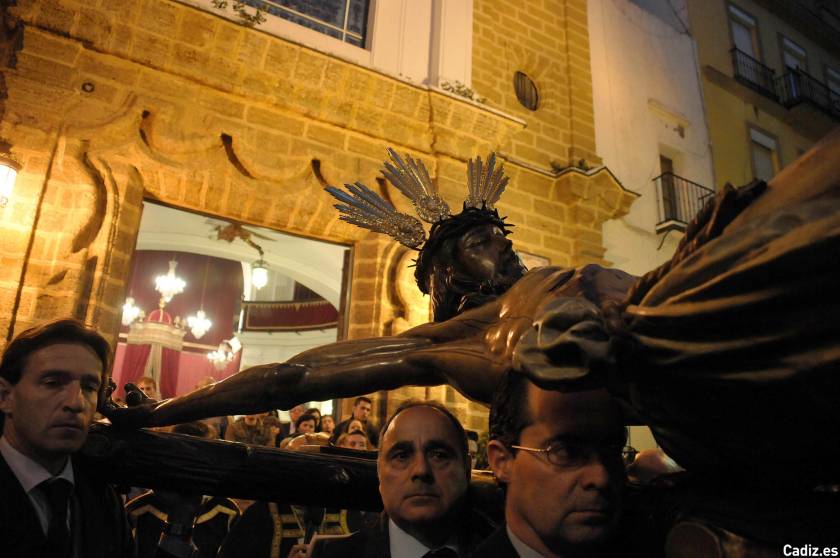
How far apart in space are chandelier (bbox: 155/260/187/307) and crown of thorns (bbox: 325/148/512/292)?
8971mm

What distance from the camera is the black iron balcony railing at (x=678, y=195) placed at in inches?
342

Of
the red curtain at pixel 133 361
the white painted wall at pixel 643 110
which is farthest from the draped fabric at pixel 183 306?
the white painted wall at pixel 643 110

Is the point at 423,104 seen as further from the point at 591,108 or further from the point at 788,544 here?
the point at 788,544

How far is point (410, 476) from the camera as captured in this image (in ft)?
5.41

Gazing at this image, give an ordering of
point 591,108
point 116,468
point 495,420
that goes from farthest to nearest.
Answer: point 591,108, point 116,468, point 495,420

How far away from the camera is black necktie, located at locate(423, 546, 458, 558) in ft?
5.17

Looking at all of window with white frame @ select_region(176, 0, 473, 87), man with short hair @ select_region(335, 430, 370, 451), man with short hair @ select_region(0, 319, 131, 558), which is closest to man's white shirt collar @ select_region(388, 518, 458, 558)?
man with short hair @ select_region(0, 319, 131, 558)

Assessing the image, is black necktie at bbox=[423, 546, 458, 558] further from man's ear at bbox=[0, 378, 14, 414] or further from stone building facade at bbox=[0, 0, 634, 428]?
stone building facade at bbox=[0, 0, 634, 428]

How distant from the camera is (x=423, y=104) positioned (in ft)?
19.9

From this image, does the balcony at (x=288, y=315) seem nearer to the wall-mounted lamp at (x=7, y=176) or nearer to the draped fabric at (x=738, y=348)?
the wall-mounted lamp at (x=7, y=176)

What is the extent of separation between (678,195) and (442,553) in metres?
8.41

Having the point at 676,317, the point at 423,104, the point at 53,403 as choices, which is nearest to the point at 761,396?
the point at 676,317

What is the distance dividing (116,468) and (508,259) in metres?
1.58

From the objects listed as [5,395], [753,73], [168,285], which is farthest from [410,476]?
[753,73]
